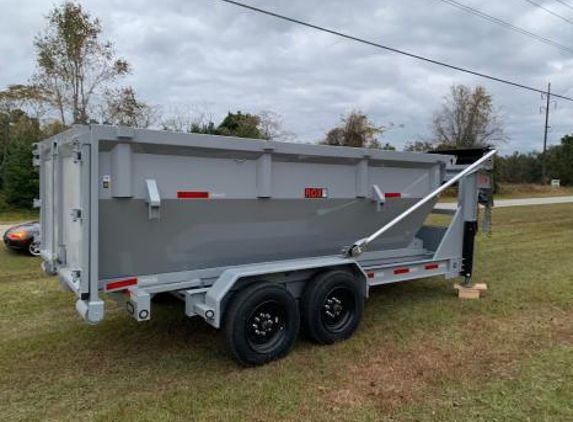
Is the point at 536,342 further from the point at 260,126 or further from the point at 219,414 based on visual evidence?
the point at 260,126

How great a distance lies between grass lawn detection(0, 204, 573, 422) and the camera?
360 cm

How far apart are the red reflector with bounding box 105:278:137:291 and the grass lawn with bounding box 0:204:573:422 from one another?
74 centimetres

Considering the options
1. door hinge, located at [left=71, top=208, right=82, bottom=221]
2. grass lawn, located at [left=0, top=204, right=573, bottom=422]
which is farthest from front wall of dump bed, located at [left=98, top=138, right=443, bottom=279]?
grass lawn, located at [left=0, top=204, right=573, bottom=422]

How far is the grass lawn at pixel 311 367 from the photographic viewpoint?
3.60 m

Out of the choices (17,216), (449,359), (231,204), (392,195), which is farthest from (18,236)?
(17,216)

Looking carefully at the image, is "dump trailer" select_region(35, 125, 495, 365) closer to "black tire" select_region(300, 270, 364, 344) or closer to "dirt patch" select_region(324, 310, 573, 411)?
"black tire" select_region(300, 270, 364, 344)

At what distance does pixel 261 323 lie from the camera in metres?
4.35

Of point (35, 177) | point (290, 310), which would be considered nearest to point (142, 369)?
point (290, 310)

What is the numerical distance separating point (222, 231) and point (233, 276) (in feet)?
1.87

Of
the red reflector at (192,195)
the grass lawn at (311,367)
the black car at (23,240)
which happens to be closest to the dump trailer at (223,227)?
the red reflector at (192,195)

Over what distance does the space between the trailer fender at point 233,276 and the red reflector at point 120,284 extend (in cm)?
58

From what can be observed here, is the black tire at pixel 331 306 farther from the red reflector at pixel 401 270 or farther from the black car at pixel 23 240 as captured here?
the black car at pixel 23 240

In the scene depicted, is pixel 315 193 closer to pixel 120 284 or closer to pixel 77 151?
pixel 120 284

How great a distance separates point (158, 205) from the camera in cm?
407
